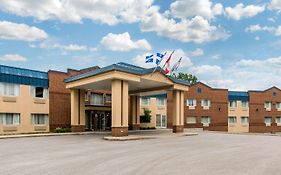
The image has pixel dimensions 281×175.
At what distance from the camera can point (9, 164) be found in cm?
1168

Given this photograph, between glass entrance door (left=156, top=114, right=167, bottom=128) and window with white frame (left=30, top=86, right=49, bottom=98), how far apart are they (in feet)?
63.4

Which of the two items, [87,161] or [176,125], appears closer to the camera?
[87,161]

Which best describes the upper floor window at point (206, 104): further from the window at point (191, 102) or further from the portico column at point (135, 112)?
the portico column at point (135, 112)

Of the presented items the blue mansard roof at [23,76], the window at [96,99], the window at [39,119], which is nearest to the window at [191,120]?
the window at [96,99]

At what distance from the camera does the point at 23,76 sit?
30.5 metres

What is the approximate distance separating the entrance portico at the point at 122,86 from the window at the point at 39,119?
3.87 m

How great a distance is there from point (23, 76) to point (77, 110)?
22.0ft

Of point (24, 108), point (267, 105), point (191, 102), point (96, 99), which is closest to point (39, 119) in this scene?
point (24, 108)

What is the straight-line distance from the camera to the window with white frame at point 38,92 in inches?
1232

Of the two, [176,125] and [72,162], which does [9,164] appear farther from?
[176,125]

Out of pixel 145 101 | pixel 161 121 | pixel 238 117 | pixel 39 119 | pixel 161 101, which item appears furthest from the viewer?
pixel 238 117

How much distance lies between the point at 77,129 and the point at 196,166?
21534mm

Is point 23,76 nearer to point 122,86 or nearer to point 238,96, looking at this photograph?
point 122,86

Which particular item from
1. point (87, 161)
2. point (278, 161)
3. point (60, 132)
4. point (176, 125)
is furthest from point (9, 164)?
point (176, 125)
